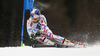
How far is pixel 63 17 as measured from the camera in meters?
2.89

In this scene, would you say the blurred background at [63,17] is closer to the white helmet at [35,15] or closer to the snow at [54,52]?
the white helmet at [35,15]

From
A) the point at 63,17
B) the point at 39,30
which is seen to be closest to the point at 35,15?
the point at 39,30

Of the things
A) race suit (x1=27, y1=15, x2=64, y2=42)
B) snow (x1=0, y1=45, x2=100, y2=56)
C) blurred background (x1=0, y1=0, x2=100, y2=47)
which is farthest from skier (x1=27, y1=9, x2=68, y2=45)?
blurred background (x1=0, y1=0, x2=100, y2=47)

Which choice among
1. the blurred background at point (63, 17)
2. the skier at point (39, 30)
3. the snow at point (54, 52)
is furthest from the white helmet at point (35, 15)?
the blurred background at point (63, 17)

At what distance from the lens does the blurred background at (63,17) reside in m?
2.82

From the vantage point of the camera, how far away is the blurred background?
282 cm

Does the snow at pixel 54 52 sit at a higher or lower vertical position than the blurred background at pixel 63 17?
lower

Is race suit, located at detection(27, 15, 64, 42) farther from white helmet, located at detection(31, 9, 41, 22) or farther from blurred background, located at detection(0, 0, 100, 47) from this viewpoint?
blurred background, located at detection(0, 0, 100, 47)

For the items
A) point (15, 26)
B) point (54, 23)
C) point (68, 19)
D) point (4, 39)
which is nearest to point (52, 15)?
point (54, 23)

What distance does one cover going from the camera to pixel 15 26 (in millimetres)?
2881

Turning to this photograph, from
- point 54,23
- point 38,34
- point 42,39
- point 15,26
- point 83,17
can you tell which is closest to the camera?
point 38,34

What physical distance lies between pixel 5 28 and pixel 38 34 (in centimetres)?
141

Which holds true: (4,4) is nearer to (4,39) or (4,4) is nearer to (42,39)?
(4,39)

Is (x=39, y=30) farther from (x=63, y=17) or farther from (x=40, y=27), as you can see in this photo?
(x=63, y=17)
